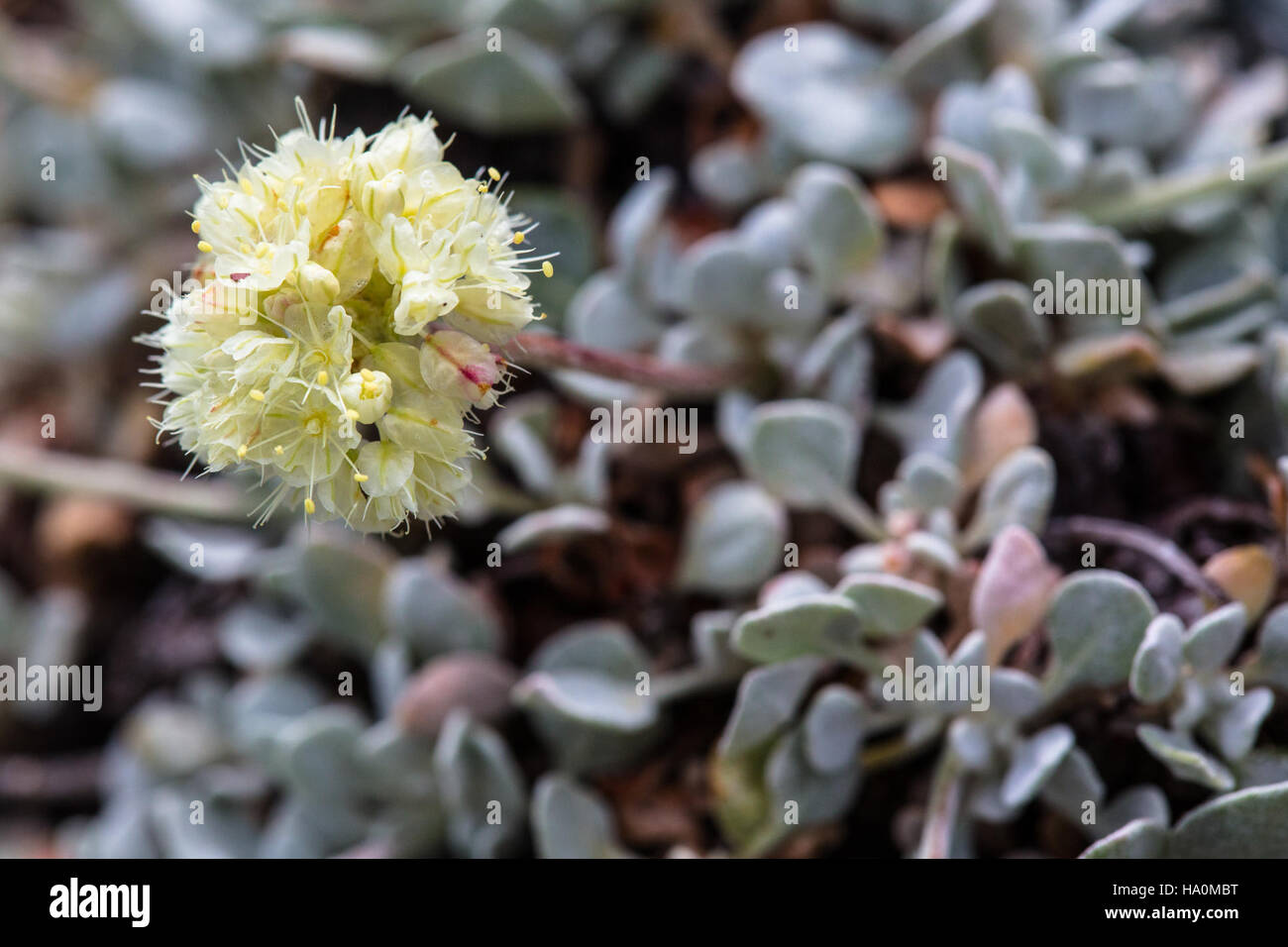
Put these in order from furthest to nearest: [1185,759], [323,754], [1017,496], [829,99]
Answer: [829,99], [323,754], [1017,496], [1185,759]

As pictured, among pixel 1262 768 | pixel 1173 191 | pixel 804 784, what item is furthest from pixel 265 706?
pixel 1173 191

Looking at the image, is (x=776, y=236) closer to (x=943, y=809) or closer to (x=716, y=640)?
(x=716, y=640)

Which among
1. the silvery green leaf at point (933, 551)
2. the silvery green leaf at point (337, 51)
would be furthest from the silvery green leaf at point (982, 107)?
the silvery green leaf at point (337, 51)

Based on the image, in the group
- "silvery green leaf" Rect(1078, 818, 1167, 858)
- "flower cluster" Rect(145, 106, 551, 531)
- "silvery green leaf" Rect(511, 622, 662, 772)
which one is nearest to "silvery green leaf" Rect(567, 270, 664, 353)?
"silvery green leaf" Rect(511, 622, 662, 772)

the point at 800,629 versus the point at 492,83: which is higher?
the point at 492,83

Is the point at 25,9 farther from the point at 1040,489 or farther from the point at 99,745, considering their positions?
the point at 1040,489
